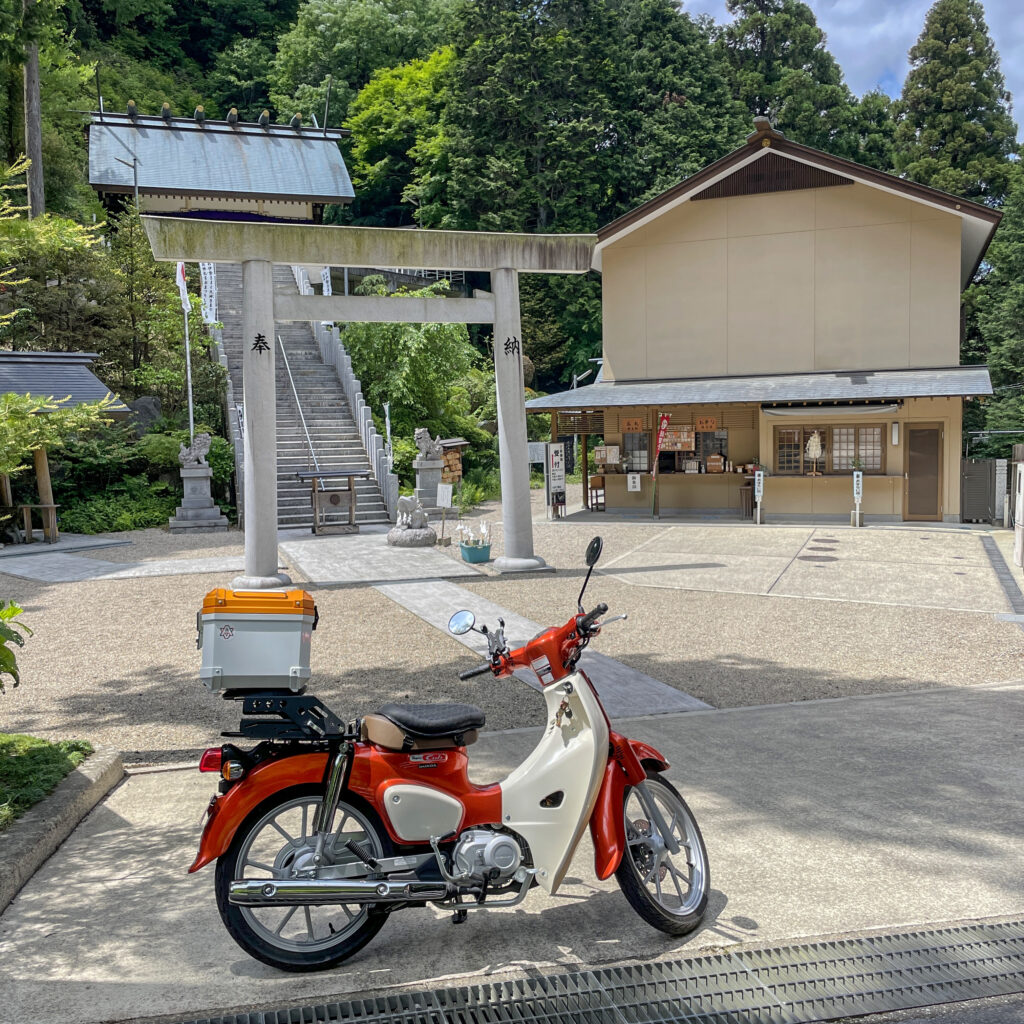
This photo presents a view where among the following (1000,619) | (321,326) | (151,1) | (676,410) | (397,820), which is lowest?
(1000,619)

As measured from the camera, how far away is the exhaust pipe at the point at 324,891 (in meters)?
3.39

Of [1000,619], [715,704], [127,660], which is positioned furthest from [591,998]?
[1000,619]

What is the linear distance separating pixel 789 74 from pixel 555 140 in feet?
43.6

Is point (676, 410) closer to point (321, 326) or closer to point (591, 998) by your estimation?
point (321, 326)

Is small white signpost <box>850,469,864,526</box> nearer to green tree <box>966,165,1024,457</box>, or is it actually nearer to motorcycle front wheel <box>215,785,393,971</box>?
green tree <box>966,165,1024,457</box>

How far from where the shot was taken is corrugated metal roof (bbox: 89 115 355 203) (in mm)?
31703

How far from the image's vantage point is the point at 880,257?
2033 centimetres

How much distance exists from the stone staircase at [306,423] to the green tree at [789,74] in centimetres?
2498

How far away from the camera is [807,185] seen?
20719 mm

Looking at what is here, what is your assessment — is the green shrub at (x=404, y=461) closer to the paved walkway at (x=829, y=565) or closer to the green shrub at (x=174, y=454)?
the green shrub at (x=174, y=454)

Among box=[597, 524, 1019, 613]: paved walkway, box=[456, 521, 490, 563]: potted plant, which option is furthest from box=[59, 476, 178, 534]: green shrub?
box=[597, 524, 1019, 613]: paved walkway

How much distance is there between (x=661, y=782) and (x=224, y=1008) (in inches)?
70.5

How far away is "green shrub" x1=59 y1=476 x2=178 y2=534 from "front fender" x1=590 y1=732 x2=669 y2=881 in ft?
57.1

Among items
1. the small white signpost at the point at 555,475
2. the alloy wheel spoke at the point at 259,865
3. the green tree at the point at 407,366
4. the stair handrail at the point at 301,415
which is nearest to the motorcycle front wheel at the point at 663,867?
the alloy wheel spoke at the point at 259,865
